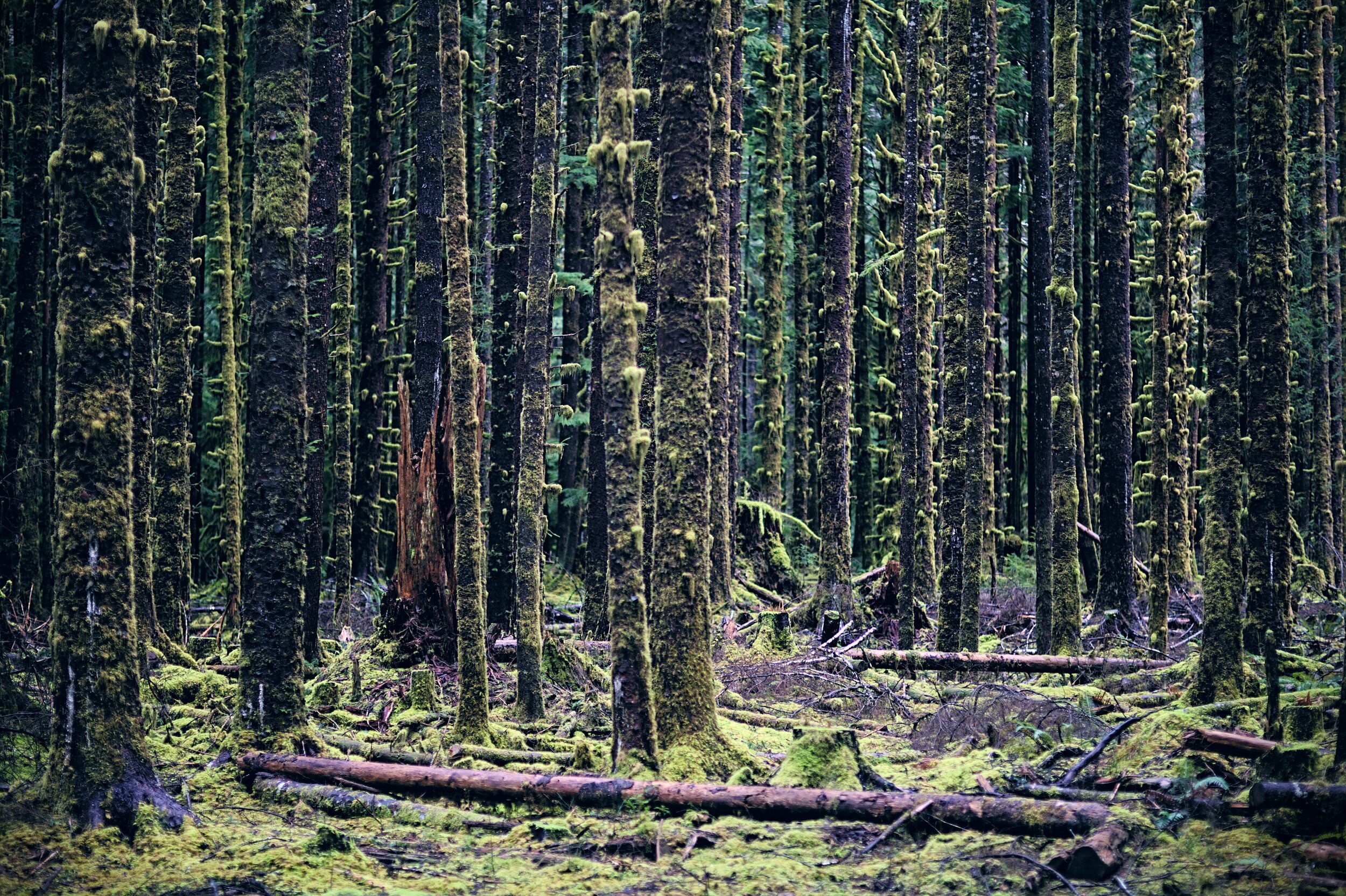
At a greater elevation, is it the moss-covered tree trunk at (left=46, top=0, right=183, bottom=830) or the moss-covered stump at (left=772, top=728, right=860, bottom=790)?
the moss-covered tree trunk at (left=46, top=0, right=183, bottom=830)

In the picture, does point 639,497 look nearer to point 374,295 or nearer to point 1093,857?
point 1093,857

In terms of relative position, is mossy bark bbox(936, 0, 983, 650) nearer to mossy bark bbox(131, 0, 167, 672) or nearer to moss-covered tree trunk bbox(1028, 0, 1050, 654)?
moss-covered tree trunk bbox(1028, 0, 1050, 654)

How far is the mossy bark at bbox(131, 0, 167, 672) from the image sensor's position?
991cm

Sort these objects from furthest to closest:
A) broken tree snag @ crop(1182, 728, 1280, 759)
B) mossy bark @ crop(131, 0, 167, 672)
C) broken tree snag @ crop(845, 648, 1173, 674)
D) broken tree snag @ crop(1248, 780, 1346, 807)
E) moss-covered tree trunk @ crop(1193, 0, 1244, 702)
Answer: broken tree snag @ crop(845, 648, 1173, 674), mossy bark @ crop(131, 0, 167, 672), moss-covered tree trunk @ crop(1193, 0, 1244, 702), broken tree snag @ crop(1182, 728, 1280, 759), broken tree snag @ crop(1248, 780, 1346, 807)

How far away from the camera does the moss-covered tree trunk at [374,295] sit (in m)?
18.7

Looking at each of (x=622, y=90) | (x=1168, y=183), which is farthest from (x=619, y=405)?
(x=1168, y=183)

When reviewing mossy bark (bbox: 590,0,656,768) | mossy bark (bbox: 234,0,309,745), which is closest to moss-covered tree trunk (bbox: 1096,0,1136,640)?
mossy bark (bbox: 590,0,656,768)

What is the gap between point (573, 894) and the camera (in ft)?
21.0

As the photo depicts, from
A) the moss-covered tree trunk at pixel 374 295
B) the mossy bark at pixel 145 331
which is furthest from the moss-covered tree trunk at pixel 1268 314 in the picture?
the moss-covered tree trunk at pixel 374 295

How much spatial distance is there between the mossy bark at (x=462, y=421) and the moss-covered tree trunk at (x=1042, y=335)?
796cm

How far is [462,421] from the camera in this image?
10398 mm

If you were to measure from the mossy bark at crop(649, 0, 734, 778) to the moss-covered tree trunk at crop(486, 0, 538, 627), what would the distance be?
612cm

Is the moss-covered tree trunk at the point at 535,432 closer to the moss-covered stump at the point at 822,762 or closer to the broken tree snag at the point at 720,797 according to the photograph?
the broken tree snag at the point at 720,797

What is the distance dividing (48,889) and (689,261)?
6.74 meters
